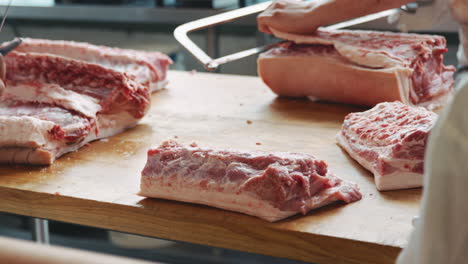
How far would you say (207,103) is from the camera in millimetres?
2381

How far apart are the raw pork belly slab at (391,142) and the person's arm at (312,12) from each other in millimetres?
511

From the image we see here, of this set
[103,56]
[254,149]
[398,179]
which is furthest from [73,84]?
[398,179]

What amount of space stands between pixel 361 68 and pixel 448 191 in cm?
156

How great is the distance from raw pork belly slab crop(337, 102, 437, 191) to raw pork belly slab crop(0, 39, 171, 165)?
0.76m

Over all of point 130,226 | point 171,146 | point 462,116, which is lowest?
point 130,226

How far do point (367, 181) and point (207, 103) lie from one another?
3.22 ft

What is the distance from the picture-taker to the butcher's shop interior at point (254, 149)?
4.05 ft

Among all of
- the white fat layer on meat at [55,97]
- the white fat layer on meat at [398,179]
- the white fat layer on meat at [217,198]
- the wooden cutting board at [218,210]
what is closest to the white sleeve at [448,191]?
the wooden cutting board at [218,210]

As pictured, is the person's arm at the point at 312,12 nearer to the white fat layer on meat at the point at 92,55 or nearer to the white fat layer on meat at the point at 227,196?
the white fat layer on meat at the point at 92,55

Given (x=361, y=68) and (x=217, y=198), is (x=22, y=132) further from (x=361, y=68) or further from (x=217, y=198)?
(x=361, y=68)

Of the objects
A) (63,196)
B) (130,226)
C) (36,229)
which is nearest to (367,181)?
(130,226)

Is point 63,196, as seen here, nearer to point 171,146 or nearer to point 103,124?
point 171,146

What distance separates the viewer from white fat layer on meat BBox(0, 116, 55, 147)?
1.67 metres

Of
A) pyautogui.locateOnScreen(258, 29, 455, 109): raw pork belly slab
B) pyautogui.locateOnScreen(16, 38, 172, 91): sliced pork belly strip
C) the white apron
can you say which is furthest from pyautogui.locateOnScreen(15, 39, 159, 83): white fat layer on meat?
the white apron
